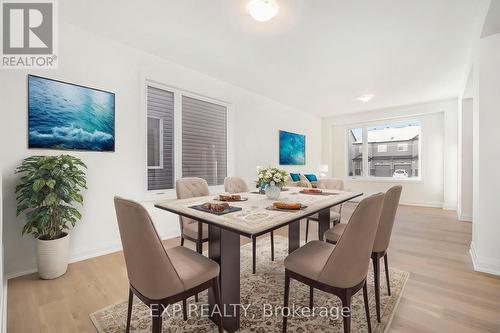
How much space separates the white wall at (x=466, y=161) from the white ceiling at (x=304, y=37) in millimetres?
618

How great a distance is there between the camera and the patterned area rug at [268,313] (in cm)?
153

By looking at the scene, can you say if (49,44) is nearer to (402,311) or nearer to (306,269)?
(306,269)

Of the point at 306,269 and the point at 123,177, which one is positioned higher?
the point at 123,177

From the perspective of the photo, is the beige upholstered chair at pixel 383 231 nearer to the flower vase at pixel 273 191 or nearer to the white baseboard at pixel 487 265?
the flower vase at pixel 273 191

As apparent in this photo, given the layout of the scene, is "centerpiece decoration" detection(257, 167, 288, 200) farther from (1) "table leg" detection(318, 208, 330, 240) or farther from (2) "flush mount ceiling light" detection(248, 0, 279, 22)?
(2) "flush mount ceiling light" detection(248, 0, 279, 22)

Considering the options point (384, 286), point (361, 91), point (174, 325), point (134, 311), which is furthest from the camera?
point (361, 91)

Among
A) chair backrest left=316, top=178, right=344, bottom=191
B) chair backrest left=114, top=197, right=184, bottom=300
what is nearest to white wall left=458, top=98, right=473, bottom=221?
chair backrest left=316, top=178, right=344, bottom=191

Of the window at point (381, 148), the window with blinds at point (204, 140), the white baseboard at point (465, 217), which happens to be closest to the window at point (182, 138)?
the window with blinds at point (204, 140)

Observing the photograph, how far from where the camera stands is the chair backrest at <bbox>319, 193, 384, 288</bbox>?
1.17 m

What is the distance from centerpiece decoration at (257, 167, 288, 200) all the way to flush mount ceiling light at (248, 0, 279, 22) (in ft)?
4.84

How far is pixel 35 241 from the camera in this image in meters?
2.33

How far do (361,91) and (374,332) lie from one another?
4552mm

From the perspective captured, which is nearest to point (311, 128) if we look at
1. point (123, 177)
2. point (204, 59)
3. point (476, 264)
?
point (204, 59)

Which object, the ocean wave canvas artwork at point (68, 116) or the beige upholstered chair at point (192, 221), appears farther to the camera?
the ocean wave canvas artwork at point (68, 116)
